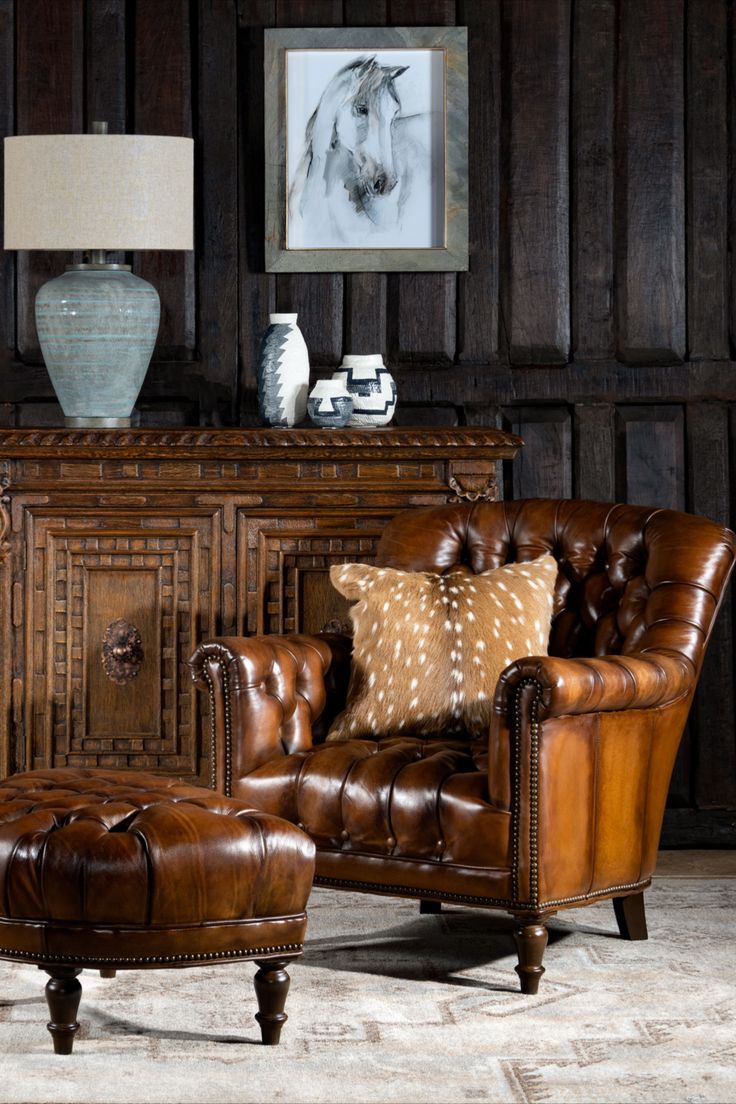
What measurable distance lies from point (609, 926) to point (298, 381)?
5.63ft

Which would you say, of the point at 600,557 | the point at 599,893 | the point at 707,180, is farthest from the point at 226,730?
the point at 707,180

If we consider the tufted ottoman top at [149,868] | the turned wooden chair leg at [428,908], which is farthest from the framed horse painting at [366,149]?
the tufted ottoman top at [149,868]

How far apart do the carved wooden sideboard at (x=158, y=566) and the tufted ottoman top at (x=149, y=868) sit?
142 cm

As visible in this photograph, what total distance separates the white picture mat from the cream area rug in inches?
80.0

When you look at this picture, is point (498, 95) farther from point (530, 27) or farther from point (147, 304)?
point (147, 304)

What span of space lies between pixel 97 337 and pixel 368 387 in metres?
0.76

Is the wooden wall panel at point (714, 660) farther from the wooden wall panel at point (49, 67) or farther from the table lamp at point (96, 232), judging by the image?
the wooden wall panel at point (49, 67)

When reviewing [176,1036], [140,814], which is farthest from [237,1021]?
[140,814]

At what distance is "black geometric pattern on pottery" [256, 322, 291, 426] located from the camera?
172 inches

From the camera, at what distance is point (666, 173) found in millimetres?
4676

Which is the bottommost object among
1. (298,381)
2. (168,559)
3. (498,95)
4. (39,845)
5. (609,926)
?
(609,926)

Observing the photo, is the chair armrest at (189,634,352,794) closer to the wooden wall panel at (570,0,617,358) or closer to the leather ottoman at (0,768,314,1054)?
the leather ottoman at (0,768,314,1054)

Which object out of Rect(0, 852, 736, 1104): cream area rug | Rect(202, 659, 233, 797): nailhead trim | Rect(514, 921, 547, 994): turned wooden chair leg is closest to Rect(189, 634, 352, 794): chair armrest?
Rect(202, 659, 233, 797): nailhead trim

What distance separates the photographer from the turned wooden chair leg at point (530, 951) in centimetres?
318
